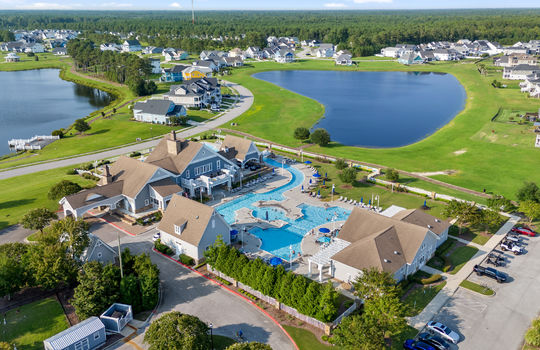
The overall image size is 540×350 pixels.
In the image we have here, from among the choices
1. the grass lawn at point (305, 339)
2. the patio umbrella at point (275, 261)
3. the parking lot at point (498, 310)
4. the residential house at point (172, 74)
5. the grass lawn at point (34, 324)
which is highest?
the residential house at point (172, 74)

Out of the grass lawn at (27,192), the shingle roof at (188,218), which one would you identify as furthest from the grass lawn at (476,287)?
the grass lawn at (27,192)

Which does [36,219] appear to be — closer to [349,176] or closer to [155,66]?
[349,176]

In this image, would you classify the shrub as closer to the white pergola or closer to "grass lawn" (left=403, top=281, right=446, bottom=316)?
the white pergola

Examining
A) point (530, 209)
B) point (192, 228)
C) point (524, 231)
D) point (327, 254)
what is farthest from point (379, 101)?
point (192, 228)

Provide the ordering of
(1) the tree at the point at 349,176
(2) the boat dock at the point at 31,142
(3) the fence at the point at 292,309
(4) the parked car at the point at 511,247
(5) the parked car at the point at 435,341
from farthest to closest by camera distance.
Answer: (2) the boat dock at the point at 31,142 → (1) the tree at the point at 349,176 → (4) the parked car at the point at 511,247 → (3) the fence at the point at 292,309 → (5) the parked car at the point at 435,341

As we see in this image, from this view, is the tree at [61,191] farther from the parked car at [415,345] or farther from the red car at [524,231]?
the red car at [524,231]
